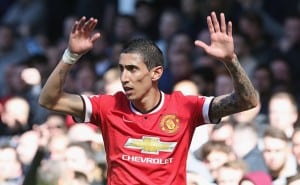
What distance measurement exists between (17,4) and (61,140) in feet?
23.6

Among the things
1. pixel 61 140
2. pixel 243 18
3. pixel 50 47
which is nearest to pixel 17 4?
pixel 50 47

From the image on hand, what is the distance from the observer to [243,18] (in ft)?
48.6

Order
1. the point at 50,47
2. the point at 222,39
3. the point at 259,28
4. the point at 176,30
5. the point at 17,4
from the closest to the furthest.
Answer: the point at 222,39
the point at 259,28
the point at 176,30
the point at 50,47
the point at 17,4

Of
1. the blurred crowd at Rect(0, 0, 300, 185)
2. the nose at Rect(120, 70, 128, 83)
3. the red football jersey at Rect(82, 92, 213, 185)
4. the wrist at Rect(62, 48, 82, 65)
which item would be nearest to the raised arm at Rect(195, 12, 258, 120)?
the red football jersey at Rect(82, 92, 213, 185)

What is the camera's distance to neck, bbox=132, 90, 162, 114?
9.11 m

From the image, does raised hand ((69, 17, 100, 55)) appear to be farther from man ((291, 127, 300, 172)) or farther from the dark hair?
man ((291, 127, 300, 172))

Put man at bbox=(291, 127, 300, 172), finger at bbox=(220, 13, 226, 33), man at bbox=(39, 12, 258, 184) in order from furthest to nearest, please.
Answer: man at bbox=(291, 127, 300, 172) < man at bbox=(39, 12, 258, 184) < finger at bbox=(220, 13, 226, 33)

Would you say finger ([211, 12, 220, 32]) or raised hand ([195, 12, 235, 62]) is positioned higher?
finger ([211, 12, 220, 32])

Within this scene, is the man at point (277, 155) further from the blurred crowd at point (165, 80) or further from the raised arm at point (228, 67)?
the raised arm at point (228, 67)

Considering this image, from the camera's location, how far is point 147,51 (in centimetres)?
904

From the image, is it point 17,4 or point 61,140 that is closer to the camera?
point 61,140

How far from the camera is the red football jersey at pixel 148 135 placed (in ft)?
29.4

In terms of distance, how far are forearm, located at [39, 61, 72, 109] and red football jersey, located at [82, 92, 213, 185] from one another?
9.7 inches

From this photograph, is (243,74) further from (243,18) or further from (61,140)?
(243,18)
